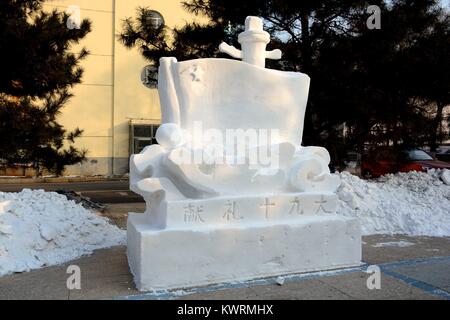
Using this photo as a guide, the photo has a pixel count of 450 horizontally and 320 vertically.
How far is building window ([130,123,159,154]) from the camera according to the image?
18.2 meters

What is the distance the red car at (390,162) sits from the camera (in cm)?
871

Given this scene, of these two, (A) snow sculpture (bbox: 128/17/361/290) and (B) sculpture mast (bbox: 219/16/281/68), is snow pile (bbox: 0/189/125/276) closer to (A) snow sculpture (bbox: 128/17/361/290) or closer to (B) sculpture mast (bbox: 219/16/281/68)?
(A) snow sculpture (bbox: 128/17/361/290)

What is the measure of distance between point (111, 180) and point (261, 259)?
13845 millimetres

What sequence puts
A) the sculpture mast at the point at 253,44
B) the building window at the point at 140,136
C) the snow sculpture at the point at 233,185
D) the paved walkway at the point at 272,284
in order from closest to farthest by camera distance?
1. the paved walkway at the point at 272,284
2. the snow sculpture at the point at 233,185
3. the sculpture mast at the point at 253,44
4. the building window at the point at 140,136

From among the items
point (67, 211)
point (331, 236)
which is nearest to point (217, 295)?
point (331, 236)

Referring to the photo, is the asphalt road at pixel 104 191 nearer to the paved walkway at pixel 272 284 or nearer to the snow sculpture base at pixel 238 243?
the paved walkway at pixel 272 284

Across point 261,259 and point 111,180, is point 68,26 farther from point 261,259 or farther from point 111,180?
point 111,180

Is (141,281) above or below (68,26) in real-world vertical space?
below

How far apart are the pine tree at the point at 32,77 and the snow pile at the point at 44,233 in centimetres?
149

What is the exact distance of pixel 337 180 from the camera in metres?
4.90

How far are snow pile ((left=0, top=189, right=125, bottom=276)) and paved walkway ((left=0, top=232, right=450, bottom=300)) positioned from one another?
25 centimetres
